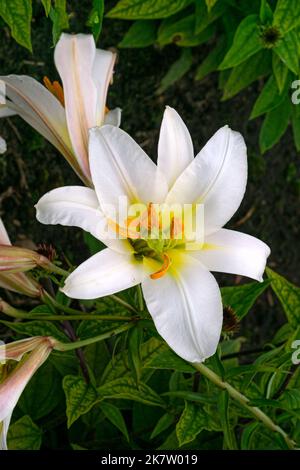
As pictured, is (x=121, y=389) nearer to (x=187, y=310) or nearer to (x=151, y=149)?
(x=187, y=310)

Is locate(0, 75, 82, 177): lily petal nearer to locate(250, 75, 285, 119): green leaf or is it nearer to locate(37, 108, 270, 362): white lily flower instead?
locate(37, 108, 270, 362): white lily flower

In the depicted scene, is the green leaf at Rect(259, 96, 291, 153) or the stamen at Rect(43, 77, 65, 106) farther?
the green leaf at Rect(259, 96, 291, 153)

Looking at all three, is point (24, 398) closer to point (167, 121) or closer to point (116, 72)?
point (167, 121)

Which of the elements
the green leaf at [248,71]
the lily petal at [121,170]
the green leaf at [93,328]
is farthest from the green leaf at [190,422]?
the green leaf at [248,71]

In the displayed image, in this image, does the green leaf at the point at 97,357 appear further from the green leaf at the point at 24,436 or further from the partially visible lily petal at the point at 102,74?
the partially visible lily petal at the point at 102,74

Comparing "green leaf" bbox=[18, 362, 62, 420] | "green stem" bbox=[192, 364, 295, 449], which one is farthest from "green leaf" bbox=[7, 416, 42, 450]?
"green stem" bbox=[192, 364, 295, 449]

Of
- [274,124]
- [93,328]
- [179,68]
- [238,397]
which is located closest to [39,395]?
[93,328]

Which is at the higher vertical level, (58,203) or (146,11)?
(146,11)
